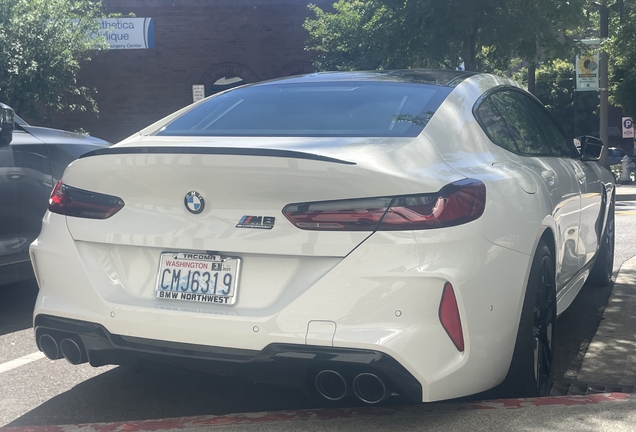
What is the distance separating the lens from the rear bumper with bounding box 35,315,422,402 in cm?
297

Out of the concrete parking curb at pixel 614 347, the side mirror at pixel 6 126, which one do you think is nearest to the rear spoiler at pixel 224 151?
the concrete parking curb at pixel 614 347

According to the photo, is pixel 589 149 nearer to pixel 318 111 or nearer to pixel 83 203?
pixel 318 111

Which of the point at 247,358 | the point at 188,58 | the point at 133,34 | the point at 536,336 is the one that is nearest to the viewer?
the point at 247,358

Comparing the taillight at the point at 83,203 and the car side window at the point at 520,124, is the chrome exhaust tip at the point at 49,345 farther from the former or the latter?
the car side window at the point at 520,124

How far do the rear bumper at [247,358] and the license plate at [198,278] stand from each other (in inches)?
7.5

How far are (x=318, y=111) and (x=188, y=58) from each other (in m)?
25.9

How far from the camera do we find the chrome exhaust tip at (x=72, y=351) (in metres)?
3.45

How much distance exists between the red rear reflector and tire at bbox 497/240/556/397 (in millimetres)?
539

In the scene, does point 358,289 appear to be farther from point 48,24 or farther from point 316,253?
point 48,24

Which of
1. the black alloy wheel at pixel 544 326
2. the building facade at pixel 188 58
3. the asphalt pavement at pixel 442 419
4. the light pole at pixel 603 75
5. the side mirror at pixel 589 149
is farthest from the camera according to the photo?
the building facade at pixel 188 58

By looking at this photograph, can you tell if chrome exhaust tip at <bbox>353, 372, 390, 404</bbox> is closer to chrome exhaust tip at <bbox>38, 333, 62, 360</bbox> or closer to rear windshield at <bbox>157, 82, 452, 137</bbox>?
rear windshield at <bbox>157, 82, 452, 137</bbox>

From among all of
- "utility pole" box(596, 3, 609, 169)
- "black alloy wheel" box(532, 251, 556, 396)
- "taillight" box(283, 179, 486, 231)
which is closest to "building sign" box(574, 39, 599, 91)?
"utility pole" box(596, 3, 609, 169)

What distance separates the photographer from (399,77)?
14.3ft

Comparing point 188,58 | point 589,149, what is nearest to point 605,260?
point 589,149
